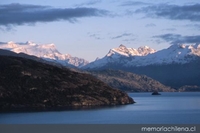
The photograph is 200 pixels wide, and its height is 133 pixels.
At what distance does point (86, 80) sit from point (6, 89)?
3319 centimetres

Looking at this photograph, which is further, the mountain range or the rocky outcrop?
the rocky outcrop

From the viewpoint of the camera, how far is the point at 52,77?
161375 mm

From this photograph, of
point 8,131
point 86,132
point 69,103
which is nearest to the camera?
point 8,131

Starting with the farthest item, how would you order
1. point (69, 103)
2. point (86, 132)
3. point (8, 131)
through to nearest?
point (69, 103) < point (86, 132) < point (8, 131)

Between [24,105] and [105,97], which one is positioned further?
[105,97]

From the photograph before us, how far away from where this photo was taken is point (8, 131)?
5316 cm

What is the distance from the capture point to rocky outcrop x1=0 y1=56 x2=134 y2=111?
458 ft

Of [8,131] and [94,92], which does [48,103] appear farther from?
[8,131]

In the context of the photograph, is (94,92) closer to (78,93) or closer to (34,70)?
(78,93)

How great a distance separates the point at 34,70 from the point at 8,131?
110 meters

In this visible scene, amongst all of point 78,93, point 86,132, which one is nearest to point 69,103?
point 78,93

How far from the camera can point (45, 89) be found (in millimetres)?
149000

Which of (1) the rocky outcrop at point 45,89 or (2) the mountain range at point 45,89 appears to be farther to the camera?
(1) the rocky outcrop at point 45,89

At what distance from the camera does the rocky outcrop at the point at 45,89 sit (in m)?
140
